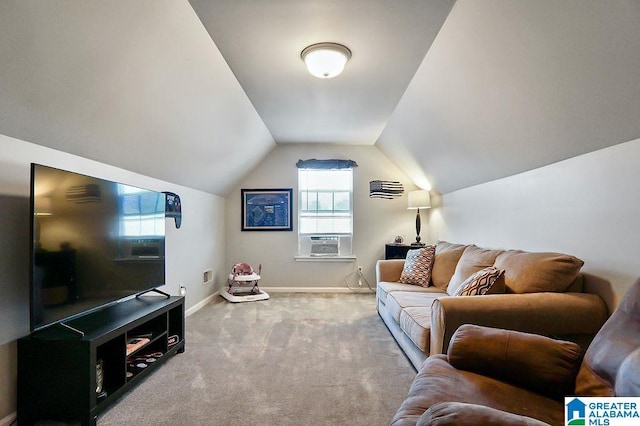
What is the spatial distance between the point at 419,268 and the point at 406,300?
2.80ft

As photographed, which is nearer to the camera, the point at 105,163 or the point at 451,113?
the point at 105,163

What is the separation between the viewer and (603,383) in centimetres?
121

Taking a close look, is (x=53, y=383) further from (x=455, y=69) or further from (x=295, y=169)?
(x=295, y=169)

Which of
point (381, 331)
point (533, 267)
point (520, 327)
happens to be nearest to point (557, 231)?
point (533, 267)

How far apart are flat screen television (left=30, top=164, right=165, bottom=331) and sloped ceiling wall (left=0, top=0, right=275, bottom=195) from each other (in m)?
0.34

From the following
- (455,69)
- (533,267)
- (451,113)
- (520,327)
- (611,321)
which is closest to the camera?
(611,321)

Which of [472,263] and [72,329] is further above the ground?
[472,263]

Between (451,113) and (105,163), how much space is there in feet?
9.49

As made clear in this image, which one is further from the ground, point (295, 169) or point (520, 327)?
point (295, 169)

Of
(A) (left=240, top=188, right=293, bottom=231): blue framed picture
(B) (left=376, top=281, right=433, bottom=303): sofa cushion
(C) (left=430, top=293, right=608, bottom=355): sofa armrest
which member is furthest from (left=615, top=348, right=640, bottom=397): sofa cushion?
(A) (left=240, top=188, right=293, bottom=231): blue framed picture

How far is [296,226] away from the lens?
17.3 feet

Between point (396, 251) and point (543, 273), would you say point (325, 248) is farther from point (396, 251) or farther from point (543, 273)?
point (543, 273)

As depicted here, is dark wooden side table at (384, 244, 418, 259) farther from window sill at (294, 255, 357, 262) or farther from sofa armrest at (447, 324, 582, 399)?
sofa armrest at (447, 324, 582, 399)

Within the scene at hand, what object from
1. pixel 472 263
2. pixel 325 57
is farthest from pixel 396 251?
pixel 325 57
